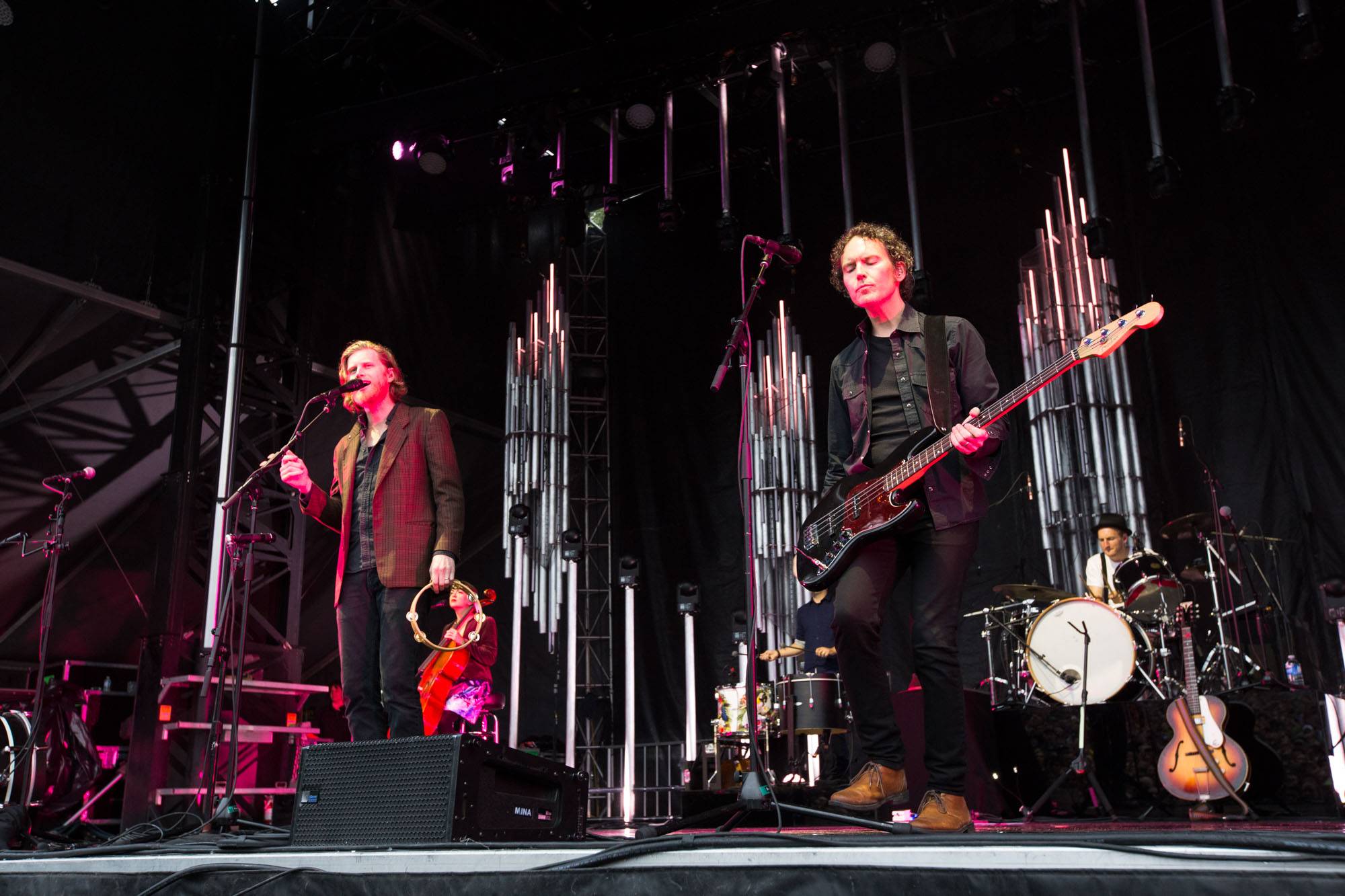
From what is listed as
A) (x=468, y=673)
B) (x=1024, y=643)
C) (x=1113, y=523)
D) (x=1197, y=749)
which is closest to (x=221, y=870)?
(x=1197, y=749)

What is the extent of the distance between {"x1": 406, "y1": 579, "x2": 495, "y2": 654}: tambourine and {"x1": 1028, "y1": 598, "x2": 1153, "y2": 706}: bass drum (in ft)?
12.1

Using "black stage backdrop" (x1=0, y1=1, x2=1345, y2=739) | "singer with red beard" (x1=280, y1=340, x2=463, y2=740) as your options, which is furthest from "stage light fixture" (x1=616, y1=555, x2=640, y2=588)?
"singer with red beard" (x1=280, y1=340, x2=463, y2=740)

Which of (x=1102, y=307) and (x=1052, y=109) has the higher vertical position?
(x=1052, y=109)

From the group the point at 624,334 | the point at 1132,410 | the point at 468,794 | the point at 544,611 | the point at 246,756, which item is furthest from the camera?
the point at 624,334

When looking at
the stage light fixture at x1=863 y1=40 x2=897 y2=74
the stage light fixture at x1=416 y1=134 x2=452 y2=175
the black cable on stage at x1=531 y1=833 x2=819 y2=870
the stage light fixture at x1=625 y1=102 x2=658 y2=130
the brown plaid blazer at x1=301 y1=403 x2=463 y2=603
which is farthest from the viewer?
the stage light fixture at x1=416 y1=134 x2=452 y2=175

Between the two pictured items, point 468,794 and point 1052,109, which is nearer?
point 468,794

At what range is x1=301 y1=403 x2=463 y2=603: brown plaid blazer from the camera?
417 centimetres

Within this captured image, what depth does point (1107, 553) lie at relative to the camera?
8.41 m

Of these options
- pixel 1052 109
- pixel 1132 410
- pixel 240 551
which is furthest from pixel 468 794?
pixel 1052 109

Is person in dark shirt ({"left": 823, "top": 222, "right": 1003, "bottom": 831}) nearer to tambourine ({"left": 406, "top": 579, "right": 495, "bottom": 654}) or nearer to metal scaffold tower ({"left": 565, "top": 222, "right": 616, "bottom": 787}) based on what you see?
tambourine ({"left": 406, "top": 579, "right": 495, "bottom": 654})

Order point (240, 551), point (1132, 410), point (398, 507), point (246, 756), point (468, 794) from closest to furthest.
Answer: point (468, 794) → point (398, 507) → point (240, 551) → point (246, 756) → point (1132, 410)

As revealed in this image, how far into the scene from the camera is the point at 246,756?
7.96m

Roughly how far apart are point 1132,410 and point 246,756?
7957 mm

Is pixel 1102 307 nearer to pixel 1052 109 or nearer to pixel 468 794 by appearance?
pixel 1052 109
